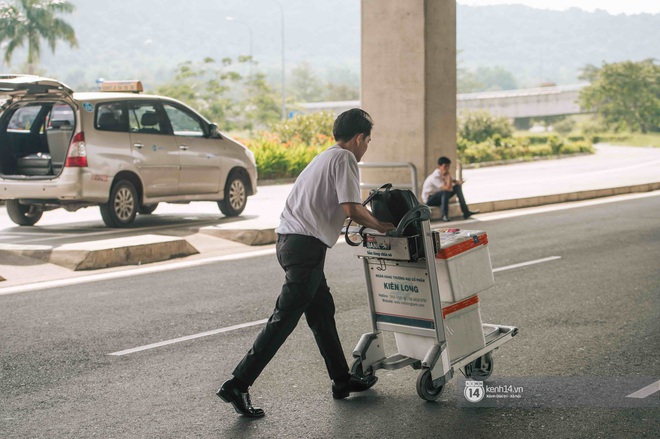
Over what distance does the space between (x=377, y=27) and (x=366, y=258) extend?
12.1 m

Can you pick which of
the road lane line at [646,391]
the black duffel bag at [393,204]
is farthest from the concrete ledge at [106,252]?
the road lane line at [646,391]

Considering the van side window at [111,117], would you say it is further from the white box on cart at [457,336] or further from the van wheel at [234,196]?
the white box on cart at [457,336]

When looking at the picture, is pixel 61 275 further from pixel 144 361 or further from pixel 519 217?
pixel 519 217

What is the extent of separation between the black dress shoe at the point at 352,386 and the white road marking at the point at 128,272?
201 inches

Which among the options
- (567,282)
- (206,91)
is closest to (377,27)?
(567,282)

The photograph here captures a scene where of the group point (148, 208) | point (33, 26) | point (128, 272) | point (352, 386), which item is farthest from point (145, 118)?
point (33, 26)

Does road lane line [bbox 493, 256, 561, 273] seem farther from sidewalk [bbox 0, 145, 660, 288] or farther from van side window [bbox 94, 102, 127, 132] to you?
van side window [bbox 94, 102, 127, 132]

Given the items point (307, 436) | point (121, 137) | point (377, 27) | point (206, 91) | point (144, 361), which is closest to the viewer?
point (307, 436)

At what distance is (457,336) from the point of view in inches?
233

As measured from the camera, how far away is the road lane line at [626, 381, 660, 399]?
6.04 meters

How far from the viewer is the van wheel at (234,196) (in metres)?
17.2

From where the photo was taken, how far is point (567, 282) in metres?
10.5

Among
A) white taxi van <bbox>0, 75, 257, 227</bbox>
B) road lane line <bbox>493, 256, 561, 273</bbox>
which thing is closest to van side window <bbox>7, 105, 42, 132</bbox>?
white taxi van <bbox>0, 75, 257, 227</bbox>

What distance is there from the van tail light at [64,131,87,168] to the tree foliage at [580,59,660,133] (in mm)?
79991
